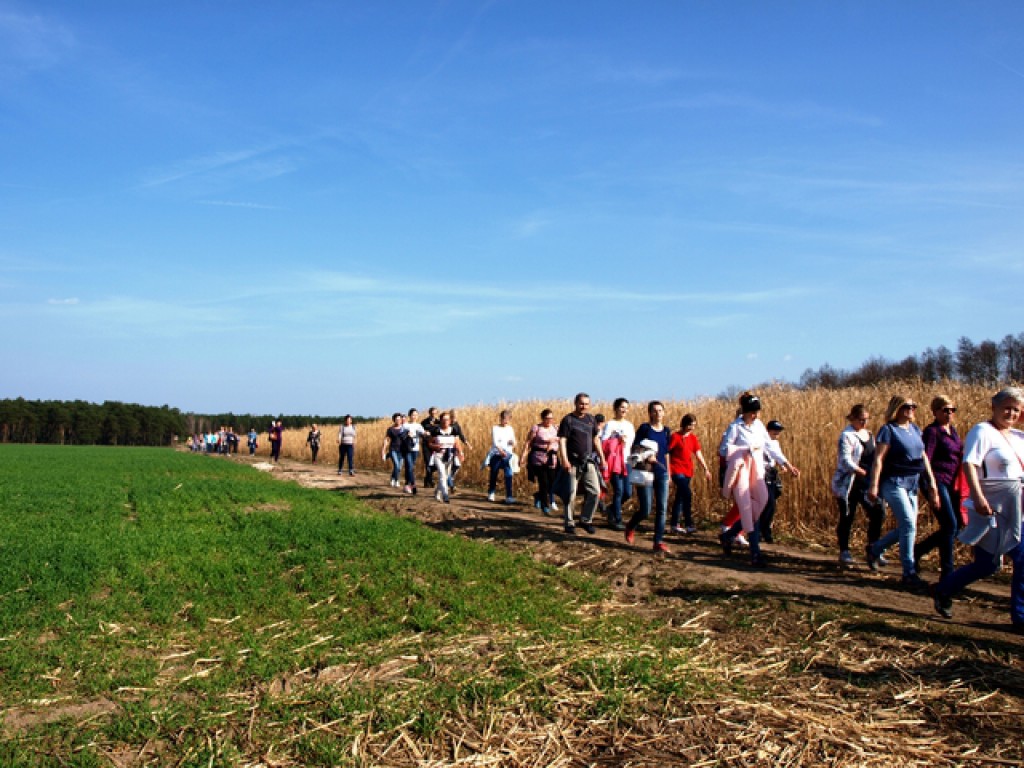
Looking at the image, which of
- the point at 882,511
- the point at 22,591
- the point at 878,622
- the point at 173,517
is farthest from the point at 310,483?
the point at 878,622

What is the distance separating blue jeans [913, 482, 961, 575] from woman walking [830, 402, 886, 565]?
70cm

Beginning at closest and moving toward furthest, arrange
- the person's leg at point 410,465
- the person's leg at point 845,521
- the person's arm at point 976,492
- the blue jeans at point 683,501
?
the person's arm at point 976,492 < the person's leg at point 845,521 < the blue jeans at point 683,501 < the person's leg at point 410,465

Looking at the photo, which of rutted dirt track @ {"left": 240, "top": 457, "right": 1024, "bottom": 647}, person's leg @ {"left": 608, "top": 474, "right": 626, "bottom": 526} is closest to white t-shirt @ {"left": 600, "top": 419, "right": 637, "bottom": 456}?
person's leg @ {"left": 608, "top": 474, "right": 626, "bottom": 526}

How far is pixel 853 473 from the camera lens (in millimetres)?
9789

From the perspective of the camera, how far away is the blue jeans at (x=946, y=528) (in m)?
8.18

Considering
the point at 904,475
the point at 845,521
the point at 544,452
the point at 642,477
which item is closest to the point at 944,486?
the point at 904,475

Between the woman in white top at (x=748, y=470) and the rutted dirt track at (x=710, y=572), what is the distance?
0.56 metres

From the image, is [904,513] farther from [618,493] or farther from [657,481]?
→ [618,493]

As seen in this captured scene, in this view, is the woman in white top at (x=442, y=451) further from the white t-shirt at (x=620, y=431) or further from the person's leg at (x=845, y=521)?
the person's leg at (x=845, y=521)

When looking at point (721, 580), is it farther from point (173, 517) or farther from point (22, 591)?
point (173, 517)

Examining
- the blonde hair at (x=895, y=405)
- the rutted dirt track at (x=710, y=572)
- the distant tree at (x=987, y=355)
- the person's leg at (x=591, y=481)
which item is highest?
the distant tree at (x=987, y=355)

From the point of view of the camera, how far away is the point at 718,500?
14984 millimetres

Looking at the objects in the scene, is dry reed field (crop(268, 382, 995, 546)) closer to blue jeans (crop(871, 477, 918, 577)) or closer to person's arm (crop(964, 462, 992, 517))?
blue jeans (crop(871, 477, 918, 577))

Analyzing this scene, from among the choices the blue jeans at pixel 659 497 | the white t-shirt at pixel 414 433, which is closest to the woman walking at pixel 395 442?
the white t-shirt at pixel 414 433
